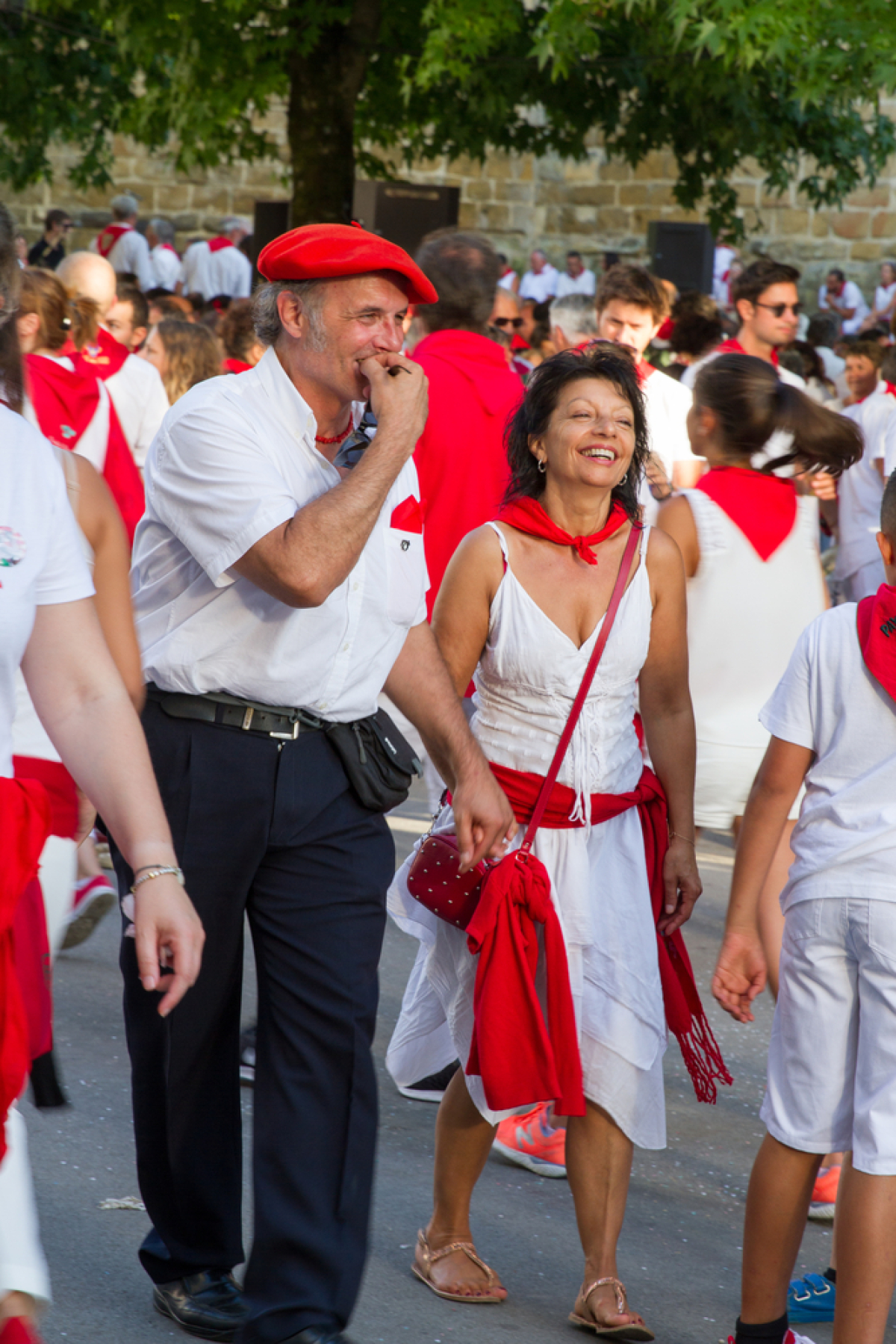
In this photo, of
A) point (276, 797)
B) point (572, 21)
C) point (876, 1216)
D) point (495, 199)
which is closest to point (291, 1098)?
point (276, 797)

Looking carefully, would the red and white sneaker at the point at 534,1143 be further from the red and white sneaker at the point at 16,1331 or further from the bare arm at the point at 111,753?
the red and white sneaker at the point at 16,1331

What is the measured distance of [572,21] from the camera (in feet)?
36.9

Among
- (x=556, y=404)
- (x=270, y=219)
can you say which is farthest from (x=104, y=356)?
(x=270, y=219)

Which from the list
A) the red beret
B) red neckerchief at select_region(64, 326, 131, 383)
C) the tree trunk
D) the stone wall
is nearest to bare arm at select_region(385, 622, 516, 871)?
the red beret

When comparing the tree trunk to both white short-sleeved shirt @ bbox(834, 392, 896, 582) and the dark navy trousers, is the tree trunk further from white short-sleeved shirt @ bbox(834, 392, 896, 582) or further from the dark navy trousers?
the dark navy trousers

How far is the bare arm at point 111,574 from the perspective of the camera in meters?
2.93

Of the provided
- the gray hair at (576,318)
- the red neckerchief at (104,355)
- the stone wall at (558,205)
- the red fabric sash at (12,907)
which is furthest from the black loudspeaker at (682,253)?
the red fabric sash at (12,907)

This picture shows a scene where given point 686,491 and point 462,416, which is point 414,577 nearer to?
point 686,491

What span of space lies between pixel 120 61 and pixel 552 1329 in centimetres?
1238

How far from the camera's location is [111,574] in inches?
119

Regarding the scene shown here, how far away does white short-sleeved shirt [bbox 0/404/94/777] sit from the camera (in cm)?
215

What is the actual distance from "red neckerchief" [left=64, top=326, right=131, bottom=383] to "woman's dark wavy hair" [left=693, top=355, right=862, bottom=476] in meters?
3.49

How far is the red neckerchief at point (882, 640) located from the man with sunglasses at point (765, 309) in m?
3.91

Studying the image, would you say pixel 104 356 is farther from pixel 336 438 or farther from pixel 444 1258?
pixel 444 1258
